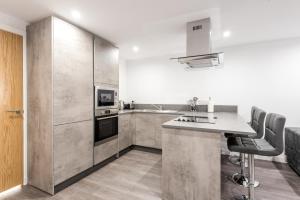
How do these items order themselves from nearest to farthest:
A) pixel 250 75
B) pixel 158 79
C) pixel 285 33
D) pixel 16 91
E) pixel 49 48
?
pixel 49 48 → pixel 16 91 → pixel 285 33 → pixel 250 75 → pixel 158 79

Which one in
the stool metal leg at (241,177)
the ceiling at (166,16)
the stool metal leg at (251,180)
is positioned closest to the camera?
the stool metal leg at (251,180)

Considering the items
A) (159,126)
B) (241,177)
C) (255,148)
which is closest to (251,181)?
(255,148)

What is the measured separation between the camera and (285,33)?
107 inches

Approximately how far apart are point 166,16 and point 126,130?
7.92 ft

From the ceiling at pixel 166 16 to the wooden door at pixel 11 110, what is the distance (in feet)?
1.46

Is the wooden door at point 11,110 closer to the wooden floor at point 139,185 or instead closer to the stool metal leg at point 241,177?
the wooden floor at point 139,185

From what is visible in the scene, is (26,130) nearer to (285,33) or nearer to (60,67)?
(60,67)

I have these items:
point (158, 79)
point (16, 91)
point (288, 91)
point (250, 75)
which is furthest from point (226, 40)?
point (16, 91)

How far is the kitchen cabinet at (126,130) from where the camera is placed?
329 centimetres

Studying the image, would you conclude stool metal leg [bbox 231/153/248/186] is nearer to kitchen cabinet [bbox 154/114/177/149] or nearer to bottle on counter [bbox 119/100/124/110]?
kitchen cabinet [bbox 154/114/177/149]

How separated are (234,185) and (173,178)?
0.98 metres

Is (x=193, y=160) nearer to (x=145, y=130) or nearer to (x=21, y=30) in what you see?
(x=145, y=130)

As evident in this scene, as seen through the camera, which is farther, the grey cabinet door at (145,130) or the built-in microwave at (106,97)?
the grey cabinet door at (145,130)

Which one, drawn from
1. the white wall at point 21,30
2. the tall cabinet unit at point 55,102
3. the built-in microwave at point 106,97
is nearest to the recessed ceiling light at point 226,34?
the built-in microwave at point 106,97
